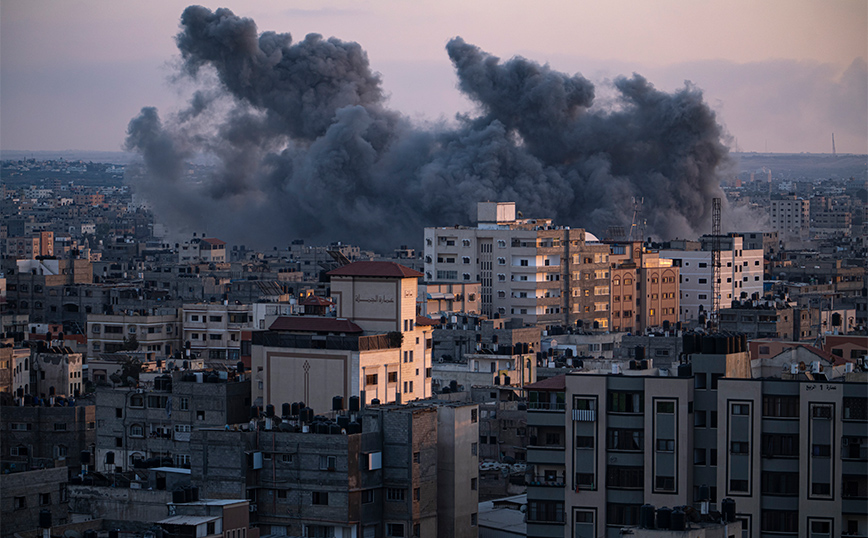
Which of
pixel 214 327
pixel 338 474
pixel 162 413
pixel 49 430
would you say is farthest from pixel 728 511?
pixel 214 327

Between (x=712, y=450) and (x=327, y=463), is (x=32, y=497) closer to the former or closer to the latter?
(x=327, y=463)

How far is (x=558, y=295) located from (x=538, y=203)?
89.6 ft

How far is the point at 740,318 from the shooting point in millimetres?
53562

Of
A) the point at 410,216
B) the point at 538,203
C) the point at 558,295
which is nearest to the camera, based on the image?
the point at 558,295

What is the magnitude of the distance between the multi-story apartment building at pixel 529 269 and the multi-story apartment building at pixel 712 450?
39449mm

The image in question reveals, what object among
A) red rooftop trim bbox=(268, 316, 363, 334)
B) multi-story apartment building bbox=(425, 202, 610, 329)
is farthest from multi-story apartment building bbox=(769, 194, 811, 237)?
red rooftop trim bbox=(268, 316, 363, 334)

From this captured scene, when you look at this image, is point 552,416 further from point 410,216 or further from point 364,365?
point 410,216

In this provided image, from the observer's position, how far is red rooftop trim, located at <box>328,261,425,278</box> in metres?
35.3

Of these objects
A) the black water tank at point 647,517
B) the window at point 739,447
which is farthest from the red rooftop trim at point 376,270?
the black water tank at point 647,517

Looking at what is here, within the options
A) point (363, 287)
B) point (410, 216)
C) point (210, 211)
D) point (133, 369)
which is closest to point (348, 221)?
point (410, 216)

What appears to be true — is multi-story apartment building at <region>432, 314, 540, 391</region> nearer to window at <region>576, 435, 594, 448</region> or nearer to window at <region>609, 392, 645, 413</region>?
window at <region>576, 435, 594, 448</region>

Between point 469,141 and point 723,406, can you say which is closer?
point 723,406

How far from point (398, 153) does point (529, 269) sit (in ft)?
124

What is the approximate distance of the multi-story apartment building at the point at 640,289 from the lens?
71.2 m
